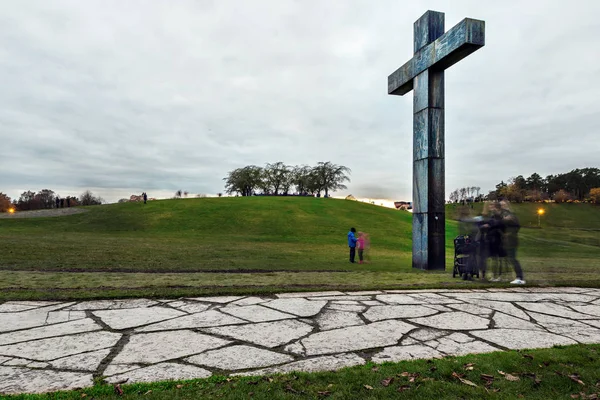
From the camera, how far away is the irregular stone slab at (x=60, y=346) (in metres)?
3.34

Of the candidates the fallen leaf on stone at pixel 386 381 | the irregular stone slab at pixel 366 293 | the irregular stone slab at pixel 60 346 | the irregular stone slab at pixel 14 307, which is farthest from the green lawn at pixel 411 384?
the irregular stone slab at pixel 14 307

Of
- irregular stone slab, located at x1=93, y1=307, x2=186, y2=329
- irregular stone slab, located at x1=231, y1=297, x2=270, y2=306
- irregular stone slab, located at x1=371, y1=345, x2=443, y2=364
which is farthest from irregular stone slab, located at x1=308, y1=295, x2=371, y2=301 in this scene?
irregular stone slab, located at x1=371, y1=345, x2=443, y2=364

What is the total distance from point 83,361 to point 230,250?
1488 cm

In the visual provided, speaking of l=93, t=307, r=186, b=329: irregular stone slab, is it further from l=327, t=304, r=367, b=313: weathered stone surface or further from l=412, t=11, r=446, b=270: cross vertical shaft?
l=412, t=11, r=446, b=270: cross vertical shaft

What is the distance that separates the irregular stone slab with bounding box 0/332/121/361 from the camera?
11.0 feet

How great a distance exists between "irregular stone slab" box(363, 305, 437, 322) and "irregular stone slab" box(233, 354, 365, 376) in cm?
144

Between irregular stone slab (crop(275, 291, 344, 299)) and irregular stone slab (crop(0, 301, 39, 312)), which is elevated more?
irregular stone slab (crop(0, 301, 39, 312))

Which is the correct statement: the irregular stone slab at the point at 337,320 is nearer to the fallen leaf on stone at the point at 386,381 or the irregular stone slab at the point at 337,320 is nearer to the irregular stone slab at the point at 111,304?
the fallen leaf on stone at the point at 386,381

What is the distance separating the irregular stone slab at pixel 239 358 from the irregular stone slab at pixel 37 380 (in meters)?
0.85

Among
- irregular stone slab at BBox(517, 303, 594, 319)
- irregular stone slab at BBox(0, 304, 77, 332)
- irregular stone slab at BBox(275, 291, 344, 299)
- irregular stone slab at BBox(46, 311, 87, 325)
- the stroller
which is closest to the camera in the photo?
irregular stone slab at BBox(0, 304, 77, 332)

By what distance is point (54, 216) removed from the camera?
37.1 m

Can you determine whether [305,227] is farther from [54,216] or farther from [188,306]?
[188,306]

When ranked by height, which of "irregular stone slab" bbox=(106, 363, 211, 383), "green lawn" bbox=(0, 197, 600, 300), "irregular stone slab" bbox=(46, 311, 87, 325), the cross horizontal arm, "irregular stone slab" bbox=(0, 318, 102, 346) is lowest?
"green lawn" bbox=(0, 197, 600, 300)

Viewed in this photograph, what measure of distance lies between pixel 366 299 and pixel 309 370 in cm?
308
